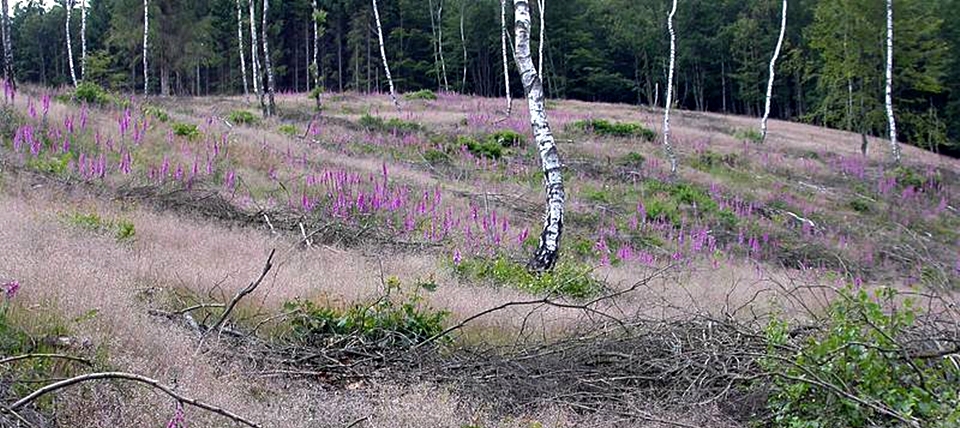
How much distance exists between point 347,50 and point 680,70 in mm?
25750

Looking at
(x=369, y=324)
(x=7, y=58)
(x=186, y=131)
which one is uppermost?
(x=7, y=58)

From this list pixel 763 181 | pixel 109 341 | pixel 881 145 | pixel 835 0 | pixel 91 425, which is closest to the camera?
pixel 91 425

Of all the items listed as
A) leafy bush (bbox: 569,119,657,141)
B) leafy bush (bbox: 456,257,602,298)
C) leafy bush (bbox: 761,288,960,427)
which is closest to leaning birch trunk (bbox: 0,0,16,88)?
leafy bush (bbox: 456,257,602,298)

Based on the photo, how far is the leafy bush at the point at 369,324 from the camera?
208 inches

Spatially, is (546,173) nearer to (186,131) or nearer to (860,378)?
(860,378)

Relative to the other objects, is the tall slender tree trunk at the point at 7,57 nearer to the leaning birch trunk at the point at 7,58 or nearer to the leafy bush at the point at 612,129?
the leaning birch trunk at the point at 7,58

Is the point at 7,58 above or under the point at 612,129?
above

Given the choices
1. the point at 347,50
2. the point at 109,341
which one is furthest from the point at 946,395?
the point at 347,50

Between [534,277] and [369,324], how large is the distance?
3231mm

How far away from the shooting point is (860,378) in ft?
13.1

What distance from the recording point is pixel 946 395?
351cm

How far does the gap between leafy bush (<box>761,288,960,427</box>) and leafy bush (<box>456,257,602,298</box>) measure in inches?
134

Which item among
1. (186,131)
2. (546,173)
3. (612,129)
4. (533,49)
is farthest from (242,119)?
(533,49)

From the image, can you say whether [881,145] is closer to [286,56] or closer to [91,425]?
[91,425]
